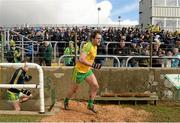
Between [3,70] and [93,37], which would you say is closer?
[93,37]

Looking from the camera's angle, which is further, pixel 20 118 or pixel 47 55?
pixel 47 55

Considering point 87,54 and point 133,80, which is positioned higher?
point 87,54

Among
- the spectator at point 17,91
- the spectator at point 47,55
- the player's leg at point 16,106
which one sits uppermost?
the spectator at point 47,55

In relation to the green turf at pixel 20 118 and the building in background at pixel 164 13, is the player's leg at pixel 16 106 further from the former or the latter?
the building in background at pixel 164 13

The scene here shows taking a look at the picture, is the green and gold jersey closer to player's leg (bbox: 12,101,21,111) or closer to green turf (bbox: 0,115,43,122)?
green turf (bbox: 0,115,43,122)

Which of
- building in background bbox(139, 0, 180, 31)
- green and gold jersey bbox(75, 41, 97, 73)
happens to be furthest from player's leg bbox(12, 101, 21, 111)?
building in background bbox(139, 0, 180, 31)

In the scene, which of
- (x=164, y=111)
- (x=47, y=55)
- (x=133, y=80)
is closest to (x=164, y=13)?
(x=47, y=55)

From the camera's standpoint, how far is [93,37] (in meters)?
9.53

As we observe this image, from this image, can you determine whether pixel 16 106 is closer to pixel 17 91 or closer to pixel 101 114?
pixel 17 91

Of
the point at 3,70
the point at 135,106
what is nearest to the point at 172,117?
the point at 135,106

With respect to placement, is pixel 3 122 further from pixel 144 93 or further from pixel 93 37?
pixel 144 93

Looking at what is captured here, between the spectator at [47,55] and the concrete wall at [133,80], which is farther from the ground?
the spectator at [47,55]

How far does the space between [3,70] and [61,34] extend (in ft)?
28.0

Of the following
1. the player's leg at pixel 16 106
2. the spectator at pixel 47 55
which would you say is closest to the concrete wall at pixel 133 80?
the player's leg at pixel 16 106
